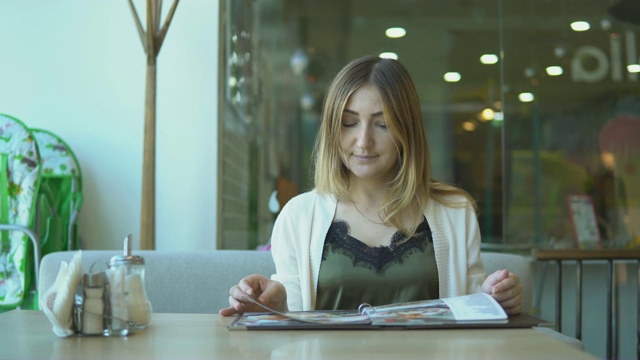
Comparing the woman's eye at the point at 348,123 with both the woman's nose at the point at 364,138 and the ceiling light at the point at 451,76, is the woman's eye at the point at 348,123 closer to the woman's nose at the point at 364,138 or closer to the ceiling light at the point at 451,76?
the woman's nose at the point at 364,138

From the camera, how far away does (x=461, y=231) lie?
1908 millimetres

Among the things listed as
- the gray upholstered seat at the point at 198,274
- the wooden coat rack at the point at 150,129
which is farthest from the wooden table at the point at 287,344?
the wooden coat rack at the point at 150,129

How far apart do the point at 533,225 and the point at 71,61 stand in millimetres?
2151

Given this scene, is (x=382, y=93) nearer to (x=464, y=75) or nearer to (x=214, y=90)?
(x=214, y=90)

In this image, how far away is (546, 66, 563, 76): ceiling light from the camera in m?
4.04

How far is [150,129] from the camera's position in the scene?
339 cm

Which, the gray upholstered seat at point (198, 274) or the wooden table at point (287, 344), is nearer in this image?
the wooden table at point (287, 344)

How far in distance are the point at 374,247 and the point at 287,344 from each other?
679 mm

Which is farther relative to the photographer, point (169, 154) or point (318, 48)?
point (318, 48)

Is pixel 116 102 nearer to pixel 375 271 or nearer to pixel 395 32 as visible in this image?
pixel 395 32

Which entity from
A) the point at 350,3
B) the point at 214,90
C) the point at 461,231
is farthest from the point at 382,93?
the point at 350,3

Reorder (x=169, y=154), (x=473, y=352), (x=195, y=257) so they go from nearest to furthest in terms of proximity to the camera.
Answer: (x=473, y=352), (x=195, y=257), (x=169, y=154)

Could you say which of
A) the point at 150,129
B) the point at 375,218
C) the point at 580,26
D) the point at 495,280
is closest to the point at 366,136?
the point at 375,218

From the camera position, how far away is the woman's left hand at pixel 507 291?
1554 mm
